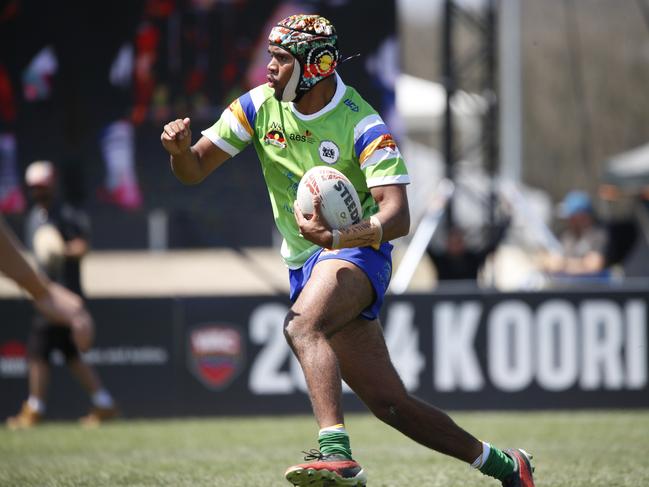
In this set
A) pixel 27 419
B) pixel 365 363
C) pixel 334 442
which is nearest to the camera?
pixel 334 442

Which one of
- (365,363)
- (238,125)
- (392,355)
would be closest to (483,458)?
(365,363)

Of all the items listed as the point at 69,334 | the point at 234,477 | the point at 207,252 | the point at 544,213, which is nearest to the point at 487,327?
the point at 69,334

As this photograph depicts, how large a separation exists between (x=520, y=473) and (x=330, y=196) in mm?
1713

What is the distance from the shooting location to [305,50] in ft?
19.0

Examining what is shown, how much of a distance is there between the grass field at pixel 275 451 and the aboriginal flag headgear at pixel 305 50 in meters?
2.28

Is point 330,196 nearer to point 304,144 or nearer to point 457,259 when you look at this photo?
point 304,144

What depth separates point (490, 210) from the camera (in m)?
13.6

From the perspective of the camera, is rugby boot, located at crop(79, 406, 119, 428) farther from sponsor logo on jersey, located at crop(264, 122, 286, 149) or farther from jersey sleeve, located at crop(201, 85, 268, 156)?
sponsor logo on jersey, located at crop(264, 122, 286, 149)

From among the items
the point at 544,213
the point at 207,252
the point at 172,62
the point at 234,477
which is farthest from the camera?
the point at 207,252

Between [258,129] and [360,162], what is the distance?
0.58 metres

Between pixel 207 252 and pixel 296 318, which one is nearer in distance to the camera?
pixel 296 318

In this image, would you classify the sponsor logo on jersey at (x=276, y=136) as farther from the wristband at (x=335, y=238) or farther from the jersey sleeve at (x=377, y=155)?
the wristband at (x=335, y=238)

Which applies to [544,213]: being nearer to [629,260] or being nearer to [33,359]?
[629,260]

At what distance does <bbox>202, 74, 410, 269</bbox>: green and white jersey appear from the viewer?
5.70m
